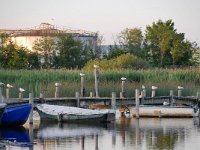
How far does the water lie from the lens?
129 ft

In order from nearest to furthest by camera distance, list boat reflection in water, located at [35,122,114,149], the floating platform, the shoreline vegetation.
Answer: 1. boat reflection in water, located at [35,122,114,149]
2. the floating platform
3. the shoreline vegetation

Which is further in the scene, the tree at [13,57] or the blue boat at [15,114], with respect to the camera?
the tree at [13,57]

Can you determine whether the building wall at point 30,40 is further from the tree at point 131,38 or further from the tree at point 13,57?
the tree at point 13,57

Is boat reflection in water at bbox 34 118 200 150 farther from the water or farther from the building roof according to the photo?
the building roof

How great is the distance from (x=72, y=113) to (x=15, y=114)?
4383 mm

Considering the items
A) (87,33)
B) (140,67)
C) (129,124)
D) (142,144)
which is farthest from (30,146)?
(87,33)

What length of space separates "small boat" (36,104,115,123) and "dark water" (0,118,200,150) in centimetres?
52

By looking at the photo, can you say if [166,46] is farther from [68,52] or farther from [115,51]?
[68,52]

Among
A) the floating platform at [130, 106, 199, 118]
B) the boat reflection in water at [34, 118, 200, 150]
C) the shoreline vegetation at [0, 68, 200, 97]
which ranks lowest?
the boat reflection in water at [34, 118, 200, 150]

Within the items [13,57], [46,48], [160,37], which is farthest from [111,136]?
[160,37]

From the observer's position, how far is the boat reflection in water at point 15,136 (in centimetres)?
3875

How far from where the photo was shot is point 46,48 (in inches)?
3615

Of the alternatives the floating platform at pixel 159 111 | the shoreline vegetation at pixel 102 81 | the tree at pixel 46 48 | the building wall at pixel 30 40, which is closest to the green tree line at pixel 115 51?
the tree at pixel 46 48

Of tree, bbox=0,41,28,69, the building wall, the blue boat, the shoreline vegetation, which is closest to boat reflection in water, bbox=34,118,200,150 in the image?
the blue boat
